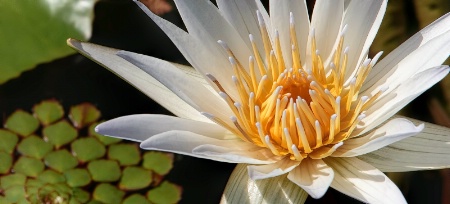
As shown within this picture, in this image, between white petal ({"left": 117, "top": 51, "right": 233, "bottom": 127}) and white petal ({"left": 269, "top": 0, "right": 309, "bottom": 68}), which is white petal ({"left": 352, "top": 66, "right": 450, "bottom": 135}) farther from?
white petal ({"left": 117, "top": 51, "right": 233, "bottom": 127})

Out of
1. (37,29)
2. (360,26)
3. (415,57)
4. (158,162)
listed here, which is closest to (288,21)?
(360,26)

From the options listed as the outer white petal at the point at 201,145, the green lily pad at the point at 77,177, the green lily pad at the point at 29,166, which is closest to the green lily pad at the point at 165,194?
the green lily pad at the point at 77,177

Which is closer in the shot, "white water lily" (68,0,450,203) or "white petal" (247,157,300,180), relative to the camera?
"white petal" (247,157,300,180)

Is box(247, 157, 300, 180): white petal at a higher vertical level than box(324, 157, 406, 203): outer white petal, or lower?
higher

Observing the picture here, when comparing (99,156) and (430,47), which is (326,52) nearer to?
(430,47)

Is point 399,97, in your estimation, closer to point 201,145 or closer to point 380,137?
point 380,137

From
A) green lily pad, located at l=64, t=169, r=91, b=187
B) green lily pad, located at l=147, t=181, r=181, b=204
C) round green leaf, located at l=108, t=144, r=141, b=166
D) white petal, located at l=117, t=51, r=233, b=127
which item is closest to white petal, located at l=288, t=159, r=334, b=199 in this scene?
white petal, located at l=117, t=51, r=233, b=127
